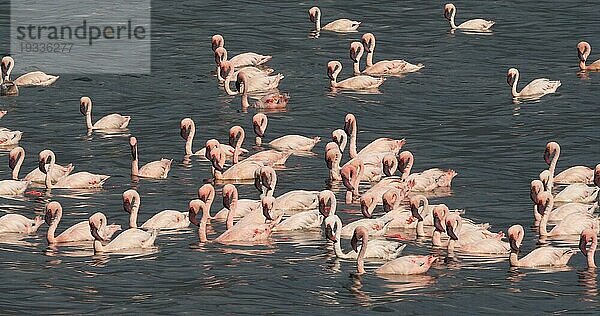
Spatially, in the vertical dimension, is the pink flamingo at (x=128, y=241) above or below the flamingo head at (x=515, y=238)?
below

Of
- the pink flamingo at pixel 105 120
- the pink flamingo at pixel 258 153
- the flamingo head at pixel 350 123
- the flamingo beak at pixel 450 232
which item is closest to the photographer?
the flamingo beak at pixel 450 232

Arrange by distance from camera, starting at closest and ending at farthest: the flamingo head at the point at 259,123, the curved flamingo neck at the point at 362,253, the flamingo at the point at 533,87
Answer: the curved flamingo neck at the point at 362,253 < the flamingo head at the point at 259,123 < the flamingo at the point at 533,87

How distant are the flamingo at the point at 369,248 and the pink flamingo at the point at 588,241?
3228 millimetres

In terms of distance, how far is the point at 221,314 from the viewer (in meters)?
25.4

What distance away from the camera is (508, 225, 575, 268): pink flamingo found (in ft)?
90.5

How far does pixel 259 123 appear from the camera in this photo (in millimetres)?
37406

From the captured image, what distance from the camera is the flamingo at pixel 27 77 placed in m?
44.0

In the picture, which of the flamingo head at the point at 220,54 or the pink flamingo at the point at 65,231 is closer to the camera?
the pink flamingo at the point at 65,231

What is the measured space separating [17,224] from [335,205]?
609cm

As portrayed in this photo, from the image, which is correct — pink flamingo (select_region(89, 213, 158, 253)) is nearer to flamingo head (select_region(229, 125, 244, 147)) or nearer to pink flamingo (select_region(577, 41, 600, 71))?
flamingo head (select_region(229, 125, 244, 147))

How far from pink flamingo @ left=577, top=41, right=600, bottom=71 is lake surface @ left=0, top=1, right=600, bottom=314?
37cm

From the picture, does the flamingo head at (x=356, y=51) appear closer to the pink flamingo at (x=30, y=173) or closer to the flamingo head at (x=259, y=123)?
the flamingo head at (x=259, y=123)

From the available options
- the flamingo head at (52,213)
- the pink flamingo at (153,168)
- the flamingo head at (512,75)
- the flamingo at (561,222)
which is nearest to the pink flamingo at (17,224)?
the flamingo head at (52,213)

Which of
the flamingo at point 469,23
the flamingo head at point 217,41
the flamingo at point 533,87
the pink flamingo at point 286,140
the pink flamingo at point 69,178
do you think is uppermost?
the flamingo at point 469,23
